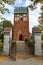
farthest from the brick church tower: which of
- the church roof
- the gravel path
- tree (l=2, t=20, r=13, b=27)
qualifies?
the gravel path

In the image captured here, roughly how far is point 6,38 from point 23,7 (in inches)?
27.2

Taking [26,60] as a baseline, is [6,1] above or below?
above

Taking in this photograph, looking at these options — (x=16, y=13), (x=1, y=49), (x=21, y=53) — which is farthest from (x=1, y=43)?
(x=16, y=13)

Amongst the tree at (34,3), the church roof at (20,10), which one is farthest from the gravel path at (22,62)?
the tree at (34,3)

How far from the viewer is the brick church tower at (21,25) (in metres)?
3.12

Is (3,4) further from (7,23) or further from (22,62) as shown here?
(22,62)

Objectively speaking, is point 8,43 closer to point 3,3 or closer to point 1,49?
point 1,49

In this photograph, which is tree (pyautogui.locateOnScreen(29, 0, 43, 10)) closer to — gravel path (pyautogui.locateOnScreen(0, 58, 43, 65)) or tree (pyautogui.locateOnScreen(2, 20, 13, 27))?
tree (pyautogui.locateOnScreen(2, 20, 13, 27))

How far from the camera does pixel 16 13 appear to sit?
10.6 feet

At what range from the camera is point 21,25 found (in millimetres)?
3141

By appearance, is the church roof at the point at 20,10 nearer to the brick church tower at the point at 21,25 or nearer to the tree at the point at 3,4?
the brick church tower at the point at 21,25

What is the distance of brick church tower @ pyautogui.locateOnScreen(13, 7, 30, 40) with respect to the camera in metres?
3.12

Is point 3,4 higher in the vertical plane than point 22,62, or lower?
higher

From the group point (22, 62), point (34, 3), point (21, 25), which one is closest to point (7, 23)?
point (21, 25)
